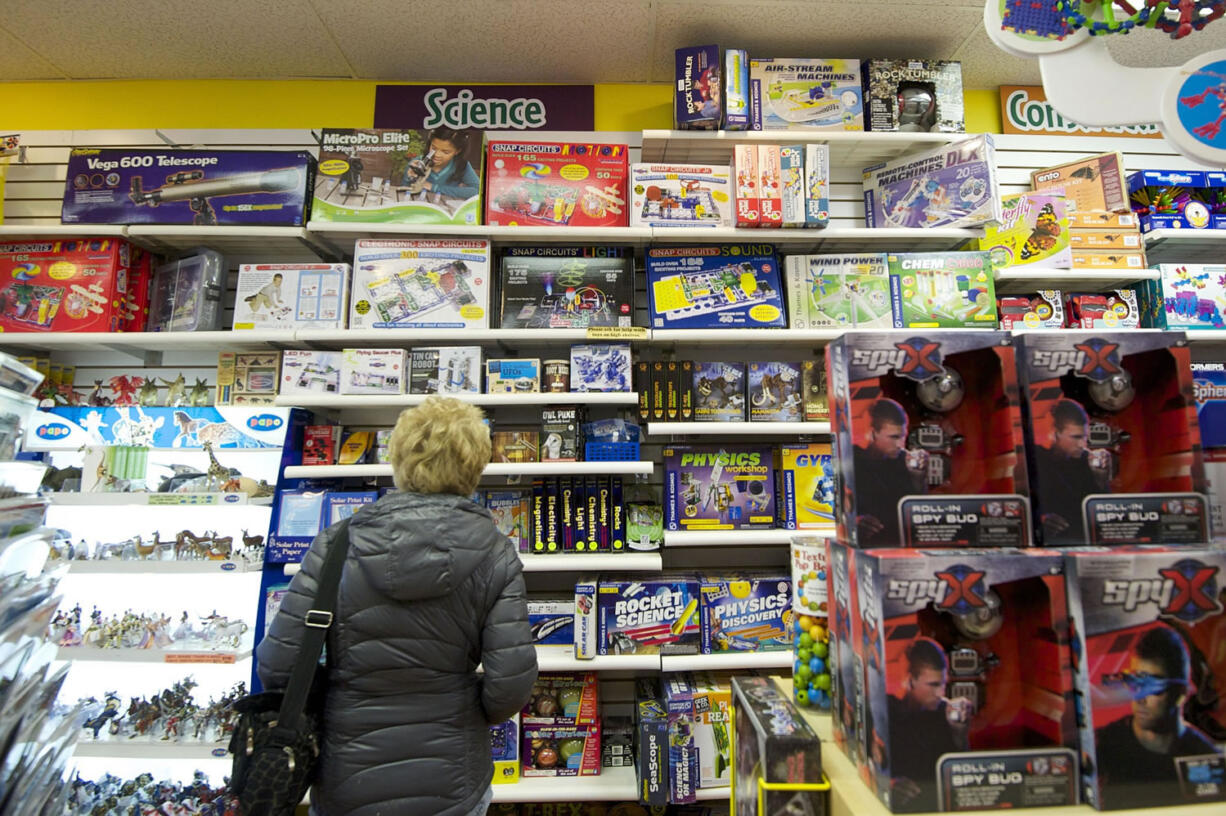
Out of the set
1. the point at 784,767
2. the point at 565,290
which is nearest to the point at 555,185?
the point at 565,290

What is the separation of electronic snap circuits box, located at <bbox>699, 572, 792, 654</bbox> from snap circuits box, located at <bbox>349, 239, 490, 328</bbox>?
1662mm

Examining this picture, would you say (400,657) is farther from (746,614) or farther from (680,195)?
(680,195)

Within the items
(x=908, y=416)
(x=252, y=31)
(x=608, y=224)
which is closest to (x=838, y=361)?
(x=908, y=416)

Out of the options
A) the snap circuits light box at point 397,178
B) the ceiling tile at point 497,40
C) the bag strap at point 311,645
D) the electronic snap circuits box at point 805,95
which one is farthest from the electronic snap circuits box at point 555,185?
the bag strap at point 311,645

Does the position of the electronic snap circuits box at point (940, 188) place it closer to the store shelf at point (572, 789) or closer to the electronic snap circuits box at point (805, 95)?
the electronic snap circuits box at point (805, 95)

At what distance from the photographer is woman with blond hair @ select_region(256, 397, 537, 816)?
1.49 m

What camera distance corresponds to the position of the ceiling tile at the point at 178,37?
275cm

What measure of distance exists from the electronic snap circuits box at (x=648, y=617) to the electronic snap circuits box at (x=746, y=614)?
0.06 meters

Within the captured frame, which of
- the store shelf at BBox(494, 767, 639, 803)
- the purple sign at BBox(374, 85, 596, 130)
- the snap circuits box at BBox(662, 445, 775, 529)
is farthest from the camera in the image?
the purple sign at BBox(374, 85, 596, 130)

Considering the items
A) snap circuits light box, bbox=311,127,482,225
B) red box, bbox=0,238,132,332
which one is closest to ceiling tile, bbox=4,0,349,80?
snap circuits light box, bbox=311,127,482,225

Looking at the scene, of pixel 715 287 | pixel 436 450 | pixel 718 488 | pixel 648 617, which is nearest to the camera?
pixel 436 450

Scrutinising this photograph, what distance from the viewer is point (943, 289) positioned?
2.78 m

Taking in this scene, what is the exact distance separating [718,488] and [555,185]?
5.53 ft

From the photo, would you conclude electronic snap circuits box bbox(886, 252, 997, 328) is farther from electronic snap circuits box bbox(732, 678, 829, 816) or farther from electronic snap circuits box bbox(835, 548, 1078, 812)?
electronic snap circuits box bbox(732, 678, 829, 816)
